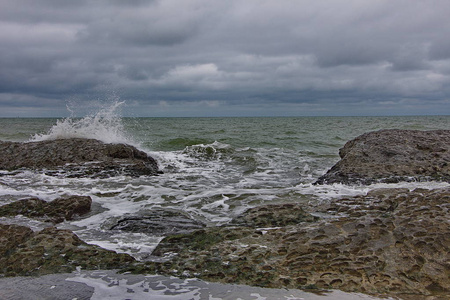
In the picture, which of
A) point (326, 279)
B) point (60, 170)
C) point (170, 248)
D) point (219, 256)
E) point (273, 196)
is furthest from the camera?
point (60, 170)

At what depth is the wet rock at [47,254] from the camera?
10.3 feet

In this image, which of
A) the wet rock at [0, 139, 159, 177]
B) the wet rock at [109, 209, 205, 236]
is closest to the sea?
the wet rock at [109, 209, 205, 236]

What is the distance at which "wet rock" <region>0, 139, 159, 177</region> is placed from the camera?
8.47 meters

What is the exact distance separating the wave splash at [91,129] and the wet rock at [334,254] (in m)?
8.01

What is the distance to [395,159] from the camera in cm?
777

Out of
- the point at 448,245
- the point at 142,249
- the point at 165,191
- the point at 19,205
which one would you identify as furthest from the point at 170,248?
the point at 165,191

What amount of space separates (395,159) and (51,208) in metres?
6.78

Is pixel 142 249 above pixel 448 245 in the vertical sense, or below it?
below

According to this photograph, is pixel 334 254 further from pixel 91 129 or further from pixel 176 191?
pixel 91 129

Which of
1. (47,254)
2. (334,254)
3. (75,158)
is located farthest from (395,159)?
(75,158)

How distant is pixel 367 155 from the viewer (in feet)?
26.9

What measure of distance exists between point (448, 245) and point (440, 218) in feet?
1.66

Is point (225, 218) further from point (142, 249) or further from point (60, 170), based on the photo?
point (60, 170)

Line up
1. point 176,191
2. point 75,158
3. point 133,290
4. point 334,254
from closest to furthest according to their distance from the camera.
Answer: point 133,290, point 334,254, point 176,191, point 75,158
